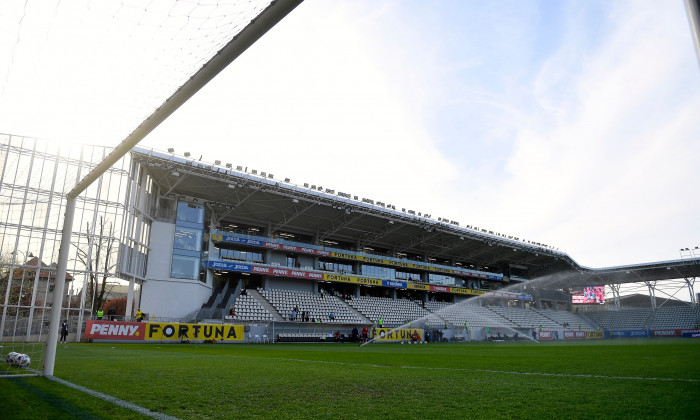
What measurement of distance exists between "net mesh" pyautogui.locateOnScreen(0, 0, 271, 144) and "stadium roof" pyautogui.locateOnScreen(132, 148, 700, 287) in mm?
23171

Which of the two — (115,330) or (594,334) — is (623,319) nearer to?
(594,334)

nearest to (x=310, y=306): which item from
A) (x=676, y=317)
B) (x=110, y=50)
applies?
(x=110, y=50)

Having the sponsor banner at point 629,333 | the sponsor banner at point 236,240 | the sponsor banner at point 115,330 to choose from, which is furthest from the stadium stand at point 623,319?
the sponsor banner at point 115,330

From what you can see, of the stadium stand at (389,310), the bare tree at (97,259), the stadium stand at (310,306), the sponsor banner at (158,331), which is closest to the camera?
the sponsor banner at (158,331)

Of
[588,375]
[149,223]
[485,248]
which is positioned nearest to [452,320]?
[485,248]

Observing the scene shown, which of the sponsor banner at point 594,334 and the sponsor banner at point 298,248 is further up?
the sponsor banner at point 298,248

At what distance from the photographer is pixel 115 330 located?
22875 mm

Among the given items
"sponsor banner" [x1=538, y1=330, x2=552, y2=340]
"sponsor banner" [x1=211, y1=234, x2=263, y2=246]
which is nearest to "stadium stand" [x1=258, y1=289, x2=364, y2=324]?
"sponsor banner" [x1=211, y1=234, x2=263, y2=246]

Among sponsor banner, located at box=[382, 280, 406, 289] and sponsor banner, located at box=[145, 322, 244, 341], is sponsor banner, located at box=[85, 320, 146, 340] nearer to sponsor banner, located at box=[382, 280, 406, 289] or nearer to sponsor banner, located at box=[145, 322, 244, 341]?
sponsor banner, located at box=[145, 322, 244, 341]

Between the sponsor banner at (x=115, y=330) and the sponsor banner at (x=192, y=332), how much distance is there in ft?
1.66

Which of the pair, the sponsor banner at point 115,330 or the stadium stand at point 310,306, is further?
the stadium stand at point 310,306

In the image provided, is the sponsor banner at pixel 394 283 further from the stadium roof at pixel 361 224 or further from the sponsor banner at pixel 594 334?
the sponsor banner at pixel 594 334

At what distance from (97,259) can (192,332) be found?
824 cm

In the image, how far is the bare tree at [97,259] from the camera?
88.8ft
